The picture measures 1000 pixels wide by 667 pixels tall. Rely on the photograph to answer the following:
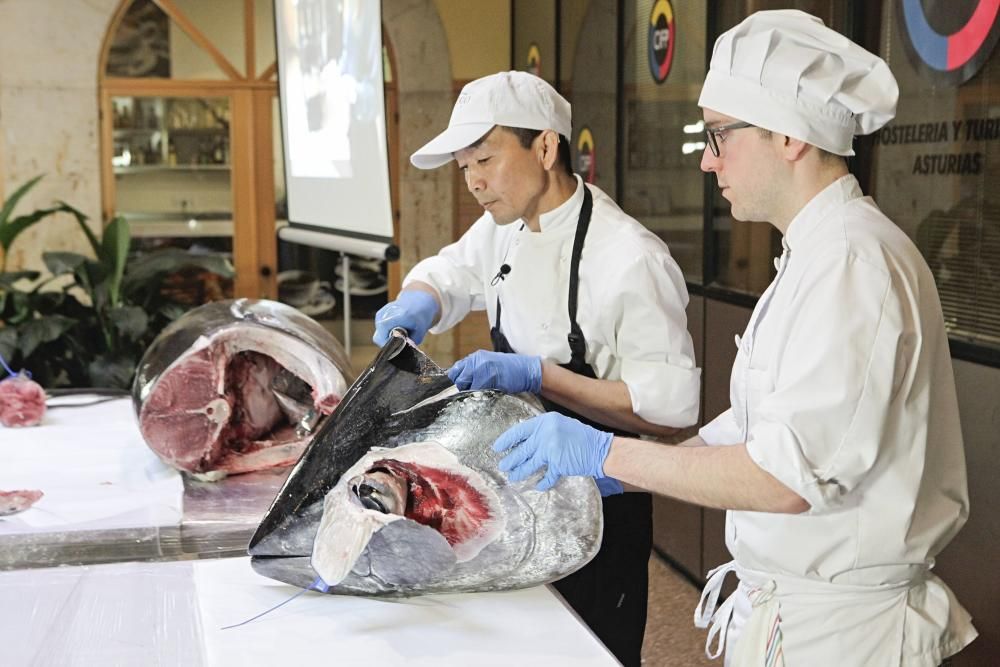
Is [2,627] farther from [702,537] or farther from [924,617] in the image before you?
[702,537]

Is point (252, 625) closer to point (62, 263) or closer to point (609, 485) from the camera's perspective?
point (609, 485)

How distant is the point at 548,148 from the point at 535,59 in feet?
16.5

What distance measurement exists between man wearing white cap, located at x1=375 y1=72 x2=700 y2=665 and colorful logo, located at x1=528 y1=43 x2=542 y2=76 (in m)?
4.81

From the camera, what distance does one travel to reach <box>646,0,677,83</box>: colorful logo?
459 centimetres

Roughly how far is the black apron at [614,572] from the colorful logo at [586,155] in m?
3.91

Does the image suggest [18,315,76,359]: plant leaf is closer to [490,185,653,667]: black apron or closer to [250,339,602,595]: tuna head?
[490,185,653,667]: black apron

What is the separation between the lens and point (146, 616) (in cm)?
158

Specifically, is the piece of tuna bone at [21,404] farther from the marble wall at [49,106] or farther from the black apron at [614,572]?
the marble wall at [49,106]

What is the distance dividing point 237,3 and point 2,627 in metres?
6.20

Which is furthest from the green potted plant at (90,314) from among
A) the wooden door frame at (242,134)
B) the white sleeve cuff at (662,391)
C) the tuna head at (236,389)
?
the white sleeve cuff at (662,391)

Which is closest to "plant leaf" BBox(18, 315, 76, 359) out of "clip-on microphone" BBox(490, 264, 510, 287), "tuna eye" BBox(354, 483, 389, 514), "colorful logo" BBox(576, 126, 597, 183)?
"colorful logo" BBox(576, 126, 597, 183)

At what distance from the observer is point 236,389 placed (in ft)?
7.73

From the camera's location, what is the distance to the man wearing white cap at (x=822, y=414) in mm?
1363

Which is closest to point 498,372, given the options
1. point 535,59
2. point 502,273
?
point 502,273
